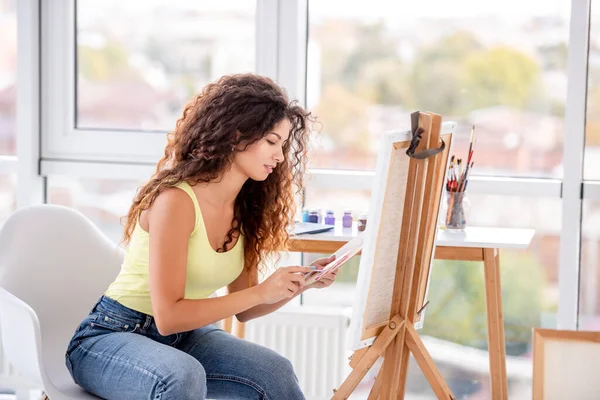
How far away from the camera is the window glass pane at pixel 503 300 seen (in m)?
2.91

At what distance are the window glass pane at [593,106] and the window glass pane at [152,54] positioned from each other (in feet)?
3.64

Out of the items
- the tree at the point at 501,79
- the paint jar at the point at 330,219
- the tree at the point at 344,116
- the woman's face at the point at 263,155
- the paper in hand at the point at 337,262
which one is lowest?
the paper in hand at the point at 337,262

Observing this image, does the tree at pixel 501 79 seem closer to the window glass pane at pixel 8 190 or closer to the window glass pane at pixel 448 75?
the window glass pane at pixel 448 75

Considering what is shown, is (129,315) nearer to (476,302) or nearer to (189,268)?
(189,268)

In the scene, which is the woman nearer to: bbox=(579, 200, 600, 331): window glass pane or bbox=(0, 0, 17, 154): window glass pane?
bbox=(579, 200, 600, 331): window glass pane

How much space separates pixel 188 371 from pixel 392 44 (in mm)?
1539

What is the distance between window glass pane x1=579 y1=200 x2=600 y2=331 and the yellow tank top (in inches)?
53.1

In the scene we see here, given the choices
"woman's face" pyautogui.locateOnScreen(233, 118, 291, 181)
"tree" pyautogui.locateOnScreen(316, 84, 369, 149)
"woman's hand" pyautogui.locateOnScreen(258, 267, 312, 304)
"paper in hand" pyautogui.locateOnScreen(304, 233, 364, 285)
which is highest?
"tree" pyautogui.locateOnScreen(316, 84, 369, 149)

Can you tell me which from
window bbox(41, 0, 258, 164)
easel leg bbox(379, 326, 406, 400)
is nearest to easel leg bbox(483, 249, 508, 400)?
easel leg bbox(379, 326, 406, 400)

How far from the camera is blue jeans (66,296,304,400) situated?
1.81 m

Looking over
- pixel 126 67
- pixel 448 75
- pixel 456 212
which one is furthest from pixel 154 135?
pixel 456 212

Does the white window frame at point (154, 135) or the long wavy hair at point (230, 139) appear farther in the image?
the white window frame at point (154, 135)

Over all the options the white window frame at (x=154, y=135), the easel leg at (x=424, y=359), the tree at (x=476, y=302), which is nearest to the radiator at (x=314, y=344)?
the tree at (x=476, y=302)

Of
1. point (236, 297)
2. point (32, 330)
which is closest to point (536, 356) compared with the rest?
point (236, 297)
